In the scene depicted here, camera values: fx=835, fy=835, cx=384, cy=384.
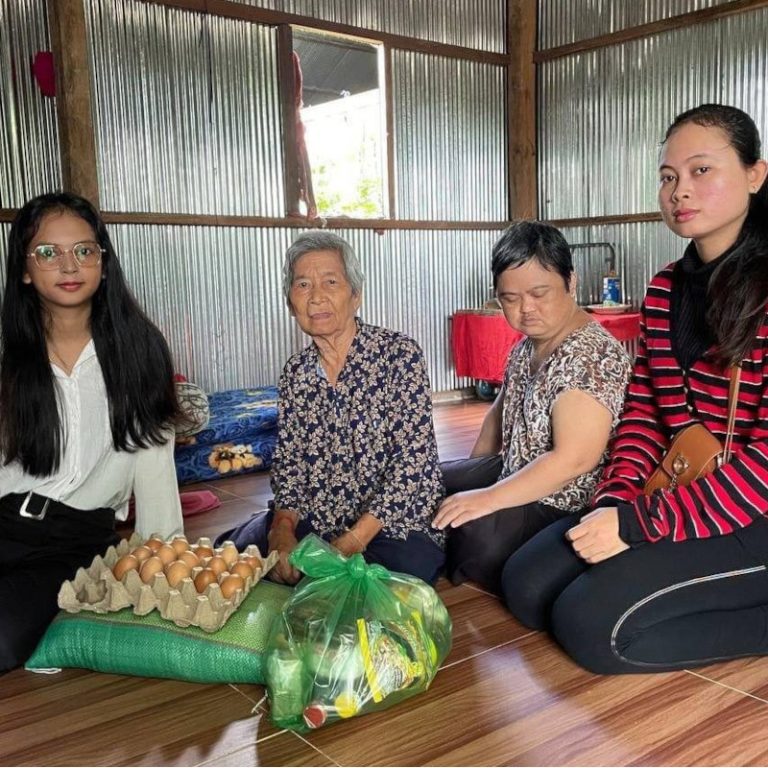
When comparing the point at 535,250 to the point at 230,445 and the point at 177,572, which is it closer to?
the point at 177,572

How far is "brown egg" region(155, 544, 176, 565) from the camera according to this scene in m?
1.94

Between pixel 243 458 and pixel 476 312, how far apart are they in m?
2.59

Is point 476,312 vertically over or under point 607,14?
under

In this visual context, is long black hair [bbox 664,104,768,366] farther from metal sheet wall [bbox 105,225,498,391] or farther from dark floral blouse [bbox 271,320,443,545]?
metal sheet wall [bbox 105,225,498,391]

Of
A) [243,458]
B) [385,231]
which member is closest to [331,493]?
[243,458]

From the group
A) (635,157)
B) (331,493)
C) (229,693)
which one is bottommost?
(229,693)

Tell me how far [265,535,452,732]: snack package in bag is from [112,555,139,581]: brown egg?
440 mm

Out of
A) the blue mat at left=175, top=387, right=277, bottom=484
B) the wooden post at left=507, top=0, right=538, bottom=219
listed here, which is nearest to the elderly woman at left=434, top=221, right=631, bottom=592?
the blue mat at left=175, top=387, right=277, bottom=484

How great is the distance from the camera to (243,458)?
4043 mm

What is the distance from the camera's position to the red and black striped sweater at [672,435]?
1.71 meters

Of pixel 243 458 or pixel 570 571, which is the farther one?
pixel 243 458

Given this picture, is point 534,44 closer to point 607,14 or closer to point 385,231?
point 607,14

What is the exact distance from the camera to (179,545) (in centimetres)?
201

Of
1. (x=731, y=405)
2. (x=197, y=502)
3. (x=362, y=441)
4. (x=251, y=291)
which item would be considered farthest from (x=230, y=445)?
(x=731, y=405)
